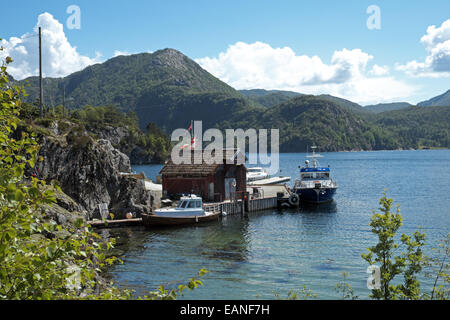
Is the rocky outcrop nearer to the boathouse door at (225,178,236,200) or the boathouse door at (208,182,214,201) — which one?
the boathouse door at (208,182,214,201)

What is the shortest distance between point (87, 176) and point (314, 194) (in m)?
31.4

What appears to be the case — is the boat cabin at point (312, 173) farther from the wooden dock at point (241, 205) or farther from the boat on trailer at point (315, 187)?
the wooden dock at point (241, 205)

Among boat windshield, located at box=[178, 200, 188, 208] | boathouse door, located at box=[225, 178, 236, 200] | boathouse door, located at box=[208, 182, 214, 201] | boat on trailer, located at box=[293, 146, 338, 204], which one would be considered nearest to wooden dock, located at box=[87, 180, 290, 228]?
boathouse door, located at box=[225, 178, 236, 200]

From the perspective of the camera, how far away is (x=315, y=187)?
56656mm

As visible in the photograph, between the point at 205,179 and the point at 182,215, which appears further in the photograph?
the point at 205,179

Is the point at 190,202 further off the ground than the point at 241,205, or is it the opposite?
the point at 190,202

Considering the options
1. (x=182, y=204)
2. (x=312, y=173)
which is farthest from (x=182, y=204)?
(x=312, y=173)

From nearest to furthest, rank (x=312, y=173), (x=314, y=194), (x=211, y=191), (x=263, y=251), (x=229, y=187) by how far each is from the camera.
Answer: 1. (x=263, y=251)
2. (x=211, y=191)
3. (x=229, y=187)
4. (x=314, y=194)
5. (x=312, y=173)

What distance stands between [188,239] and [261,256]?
8174mm

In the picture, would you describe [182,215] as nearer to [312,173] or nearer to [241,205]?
[241,205]
